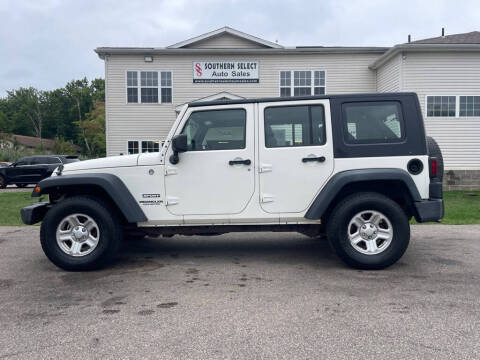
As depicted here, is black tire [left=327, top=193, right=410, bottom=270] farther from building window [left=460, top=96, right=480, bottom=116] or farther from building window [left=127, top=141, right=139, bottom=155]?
building window [left=127, top=141, right=139, bottom=155]

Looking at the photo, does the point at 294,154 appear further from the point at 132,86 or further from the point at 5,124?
the point at 5,124

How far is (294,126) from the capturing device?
4.95 meters

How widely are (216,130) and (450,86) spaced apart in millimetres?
14509

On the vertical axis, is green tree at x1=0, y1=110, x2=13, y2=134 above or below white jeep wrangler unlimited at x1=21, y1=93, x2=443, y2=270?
above

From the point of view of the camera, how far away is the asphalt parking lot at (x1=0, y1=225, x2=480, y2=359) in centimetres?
288

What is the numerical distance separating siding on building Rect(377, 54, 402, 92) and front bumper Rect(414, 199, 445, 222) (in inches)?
504

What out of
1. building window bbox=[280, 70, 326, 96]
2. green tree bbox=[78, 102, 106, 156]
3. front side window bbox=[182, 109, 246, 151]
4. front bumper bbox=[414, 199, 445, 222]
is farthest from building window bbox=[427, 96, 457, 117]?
green tree bbox=[78, 102, 106, 156]

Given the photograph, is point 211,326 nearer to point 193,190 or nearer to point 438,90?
point 193,190

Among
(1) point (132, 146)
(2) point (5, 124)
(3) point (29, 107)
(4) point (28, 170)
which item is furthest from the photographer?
(3) point (29, 107)

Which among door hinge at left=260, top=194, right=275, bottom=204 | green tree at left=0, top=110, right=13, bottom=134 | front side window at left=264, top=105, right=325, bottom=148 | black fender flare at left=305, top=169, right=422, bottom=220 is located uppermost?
green tree at left=0, top=110, right=13, bottom=134

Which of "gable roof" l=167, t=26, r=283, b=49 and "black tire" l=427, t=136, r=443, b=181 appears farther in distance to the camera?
"gable roof" l=167, t=26, r=283, b=49

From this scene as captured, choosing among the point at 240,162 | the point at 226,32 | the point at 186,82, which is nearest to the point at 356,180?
the point at 240,162

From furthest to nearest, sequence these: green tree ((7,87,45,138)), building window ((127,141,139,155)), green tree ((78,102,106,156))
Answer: green tree ((7,87,45,138))
green tree ((78,102,106,156))
building window ((127,141,139,155))

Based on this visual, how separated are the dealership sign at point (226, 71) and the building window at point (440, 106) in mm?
7465
